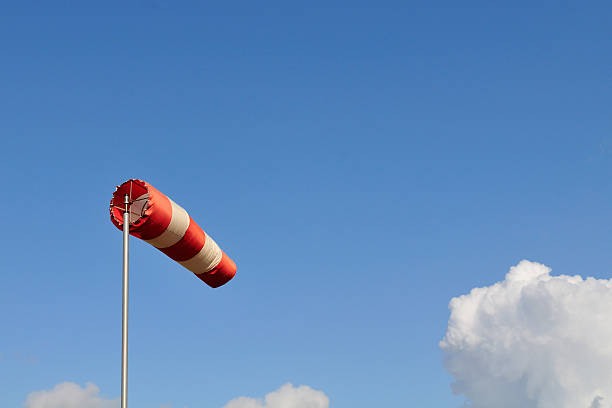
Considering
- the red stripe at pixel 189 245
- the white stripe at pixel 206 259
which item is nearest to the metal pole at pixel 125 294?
the red stripe at pixel 189 245

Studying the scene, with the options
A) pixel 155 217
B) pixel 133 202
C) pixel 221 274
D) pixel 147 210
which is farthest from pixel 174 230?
pixel 221 274

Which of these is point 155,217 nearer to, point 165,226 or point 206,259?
point 165,226

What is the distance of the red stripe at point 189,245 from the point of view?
25.6 m

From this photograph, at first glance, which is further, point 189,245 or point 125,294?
point 189,245

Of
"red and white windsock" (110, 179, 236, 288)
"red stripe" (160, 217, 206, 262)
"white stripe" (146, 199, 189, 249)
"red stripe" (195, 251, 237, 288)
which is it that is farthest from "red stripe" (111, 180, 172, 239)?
"red stripe" (195, 251, 237, 288)

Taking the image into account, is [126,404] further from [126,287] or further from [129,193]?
[129,193]

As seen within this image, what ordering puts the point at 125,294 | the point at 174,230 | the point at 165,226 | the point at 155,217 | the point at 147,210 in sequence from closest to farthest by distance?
1. the point at 125,294
2. the point at 147,210
3. the point at 155,217
4. the point at 165,226
5. the point at 174,230

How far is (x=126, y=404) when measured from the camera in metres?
22.2

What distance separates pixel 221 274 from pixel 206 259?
1.22m

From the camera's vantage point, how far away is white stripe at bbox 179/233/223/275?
87.3 feet

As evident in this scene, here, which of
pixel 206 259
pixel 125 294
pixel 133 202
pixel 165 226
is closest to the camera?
pixel 125 294

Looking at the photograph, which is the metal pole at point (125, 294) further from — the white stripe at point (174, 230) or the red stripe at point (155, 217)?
the white stripe at point (174, 230)

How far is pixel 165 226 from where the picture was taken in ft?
81.1

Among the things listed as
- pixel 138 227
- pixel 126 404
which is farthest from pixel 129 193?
pixel 126 404
